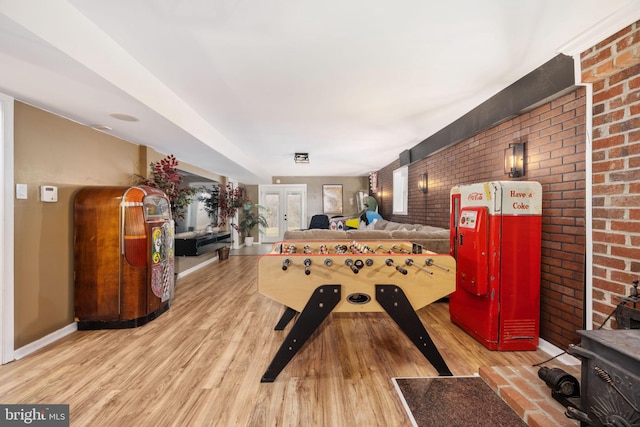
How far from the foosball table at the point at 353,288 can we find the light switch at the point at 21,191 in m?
2.05

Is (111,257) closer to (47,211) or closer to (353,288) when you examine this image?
(47,211)

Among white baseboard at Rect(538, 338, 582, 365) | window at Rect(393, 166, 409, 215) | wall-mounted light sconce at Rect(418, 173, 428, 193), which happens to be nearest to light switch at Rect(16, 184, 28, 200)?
white baseboard at Rect(538, 338, 582, 365)

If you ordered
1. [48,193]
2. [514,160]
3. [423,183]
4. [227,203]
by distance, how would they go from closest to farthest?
1. [48,193]
2. [514,160]
3. [423,183]
4. [227,203]

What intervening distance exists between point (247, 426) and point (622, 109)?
9.35 feet

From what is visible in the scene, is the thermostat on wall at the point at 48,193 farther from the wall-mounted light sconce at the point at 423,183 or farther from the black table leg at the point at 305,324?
the wall-mounted light sconce at the point at 423,183

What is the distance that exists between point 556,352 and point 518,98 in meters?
2.13

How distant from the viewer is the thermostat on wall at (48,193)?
2223 millimetres

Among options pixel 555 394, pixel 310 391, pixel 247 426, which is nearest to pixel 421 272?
pixel 555 394

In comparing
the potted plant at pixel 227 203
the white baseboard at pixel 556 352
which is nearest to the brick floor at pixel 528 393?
the white baseboard at pixel 556 352

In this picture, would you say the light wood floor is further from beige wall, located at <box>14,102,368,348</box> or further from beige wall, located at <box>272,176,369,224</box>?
beige wall, located at <box>272,176,369,224</box>

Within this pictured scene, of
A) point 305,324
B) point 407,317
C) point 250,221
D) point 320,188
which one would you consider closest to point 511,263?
point 407,317

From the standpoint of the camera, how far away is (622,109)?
1.54 metres

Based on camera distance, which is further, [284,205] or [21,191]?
[284,205]

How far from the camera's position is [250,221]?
805 cm
